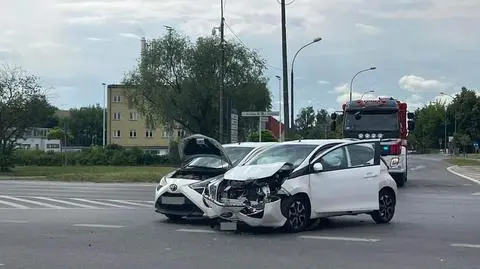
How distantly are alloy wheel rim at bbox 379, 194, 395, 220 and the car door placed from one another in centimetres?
37

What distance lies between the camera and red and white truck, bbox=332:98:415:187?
87.5 feet

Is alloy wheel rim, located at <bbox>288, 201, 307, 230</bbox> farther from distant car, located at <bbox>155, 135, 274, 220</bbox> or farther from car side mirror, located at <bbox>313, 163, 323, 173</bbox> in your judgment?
distant car, located at <bbox>155, 135, 274, 220</bbox>

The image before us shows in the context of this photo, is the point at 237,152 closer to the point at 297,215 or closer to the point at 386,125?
the point at 297,215

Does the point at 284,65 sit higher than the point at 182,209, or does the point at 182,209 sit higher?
the point at 284,65

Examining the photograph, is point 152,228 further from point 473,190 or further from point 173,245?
point 473,190

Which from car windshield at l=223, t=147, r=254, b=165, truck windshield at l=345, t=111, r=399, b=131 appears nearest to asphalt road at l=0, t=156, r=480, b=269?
car windshield at l=223, t=147, r=254, b=165

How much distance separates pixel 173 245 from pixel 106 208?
24.6ft

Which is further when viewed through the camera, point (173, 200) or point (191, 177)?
point (191, 177)

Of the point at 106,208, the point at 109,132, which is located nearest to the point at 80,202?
the point at 106,208

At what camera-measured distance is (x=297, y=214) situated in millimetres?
12672

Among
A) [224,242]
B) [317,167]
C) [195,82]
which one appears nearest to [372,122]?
[317,167]

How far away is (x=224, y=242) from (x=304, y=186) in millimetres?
1938

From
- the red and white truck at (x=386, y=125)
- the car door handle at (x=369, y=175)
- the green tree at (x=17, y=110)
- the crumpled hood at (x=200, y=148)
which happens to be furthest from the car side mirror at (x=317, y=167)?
the green tree at (x=17, y=110)

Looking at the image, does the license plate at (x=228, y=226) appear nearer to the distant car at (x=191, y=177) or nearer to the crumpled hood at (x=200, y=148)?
the distant car at (x=191, y=177)
